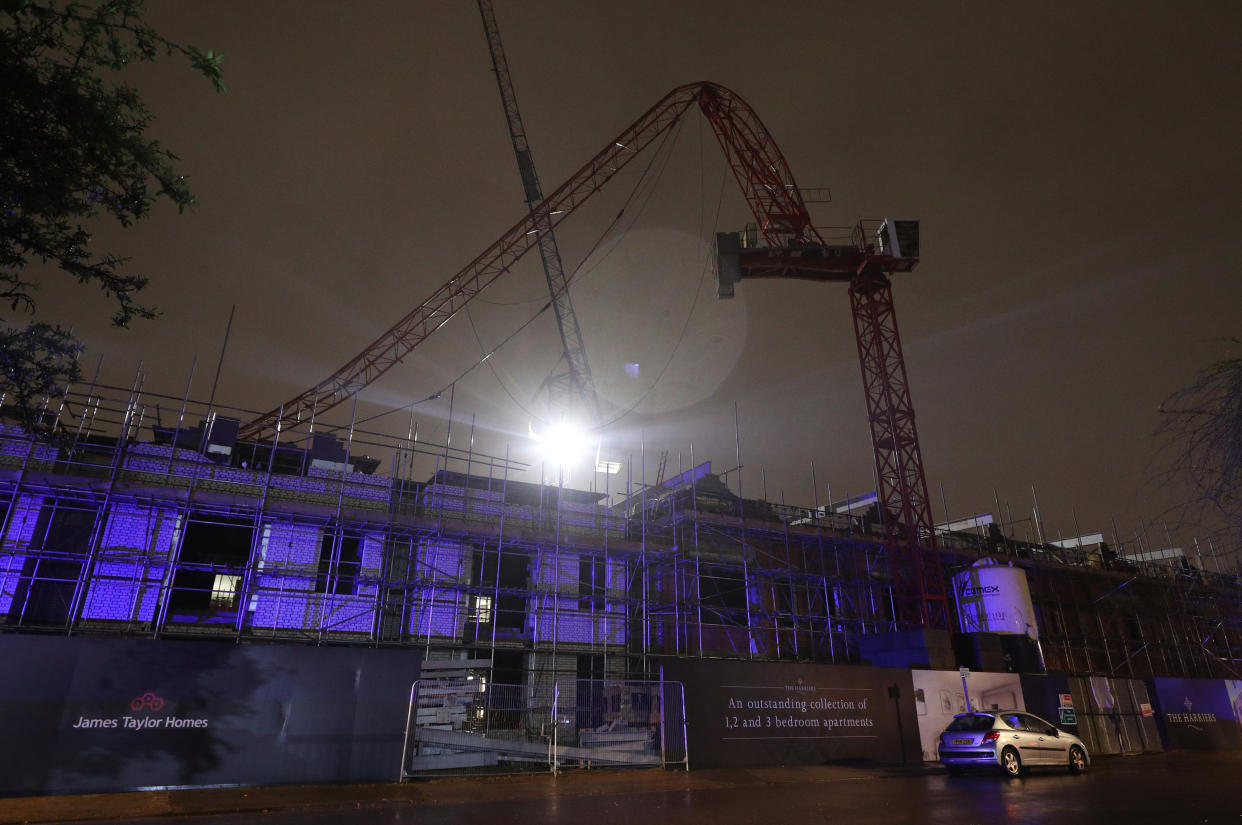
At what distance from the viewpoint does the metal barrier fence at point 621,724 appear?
15.4m

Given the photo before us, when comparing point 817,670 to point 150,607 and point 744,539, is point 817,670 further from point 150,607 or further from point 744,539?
point 150,607

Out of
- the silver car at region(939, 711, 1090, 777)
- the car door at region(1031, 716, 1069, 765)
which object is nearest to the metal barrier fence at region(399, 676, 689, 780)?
the silver car at region(939, 711, 1090, 777)

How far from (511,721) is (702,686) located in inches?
176

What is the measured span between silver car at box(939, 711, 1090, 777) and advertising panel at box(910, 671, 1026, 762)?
2.52m

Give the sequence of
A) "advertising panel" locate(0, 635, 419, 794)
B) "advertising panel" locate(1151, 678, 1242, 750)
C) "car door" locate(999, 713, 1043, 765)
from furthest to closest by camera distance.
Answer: "advertising panel" locate(1151, 678, 1242, 750) < "car door" locate(999, 713, 1043, 765) < "advertising panel" locate(0, 635, 419, 794)

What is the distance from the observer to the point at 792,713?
17.6 m

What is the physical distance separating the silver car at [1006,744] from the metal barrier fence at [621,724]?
21.5ft

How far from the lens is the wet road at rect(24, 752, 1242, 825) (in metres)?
9.76

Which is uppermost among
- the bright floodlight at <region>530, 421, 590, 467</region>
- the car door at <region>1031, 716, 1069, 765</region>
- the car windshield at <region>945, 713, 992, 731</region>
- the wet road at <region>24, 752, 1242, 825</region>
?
the bright floodlight at <region>530, 421, 590, 467</region>

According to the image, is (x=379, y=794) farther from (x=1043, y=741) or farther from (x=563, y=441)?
(x=563, y=441)

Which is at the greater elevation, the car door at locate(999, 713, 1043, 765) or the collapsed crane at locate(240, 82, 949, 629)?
the collapsed crane at locate(240, 82, 949, 629)

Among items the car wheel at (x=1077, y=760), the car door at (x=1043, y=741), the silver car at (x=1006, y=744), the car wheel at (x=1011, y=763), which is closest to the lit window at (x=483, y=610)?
the silver car at (x=1006, y=744)

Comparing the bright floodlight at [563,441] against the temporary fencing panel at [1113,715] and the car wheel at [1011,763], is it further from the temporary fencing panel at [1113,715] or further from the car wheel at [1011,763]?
the car wheel at [1011,763]

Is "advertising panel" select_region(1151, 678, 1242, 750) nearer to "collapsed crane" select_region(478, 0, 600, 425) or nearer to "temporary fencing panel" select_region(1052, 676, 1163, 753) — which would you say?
"temporary fencing panel" select_region(1052, 676, 1163, 753)
